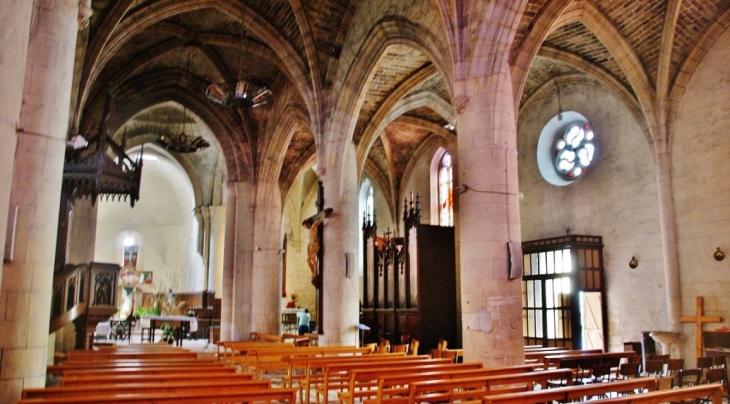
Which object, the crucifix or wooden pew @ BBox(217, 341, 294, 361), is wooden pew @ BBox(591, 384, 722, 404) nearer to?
wooden pew @ BBox(217, 341, 294, 361)

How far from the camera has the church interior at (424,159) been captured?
30.0ft

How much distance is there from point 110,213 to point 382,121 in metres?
21.5

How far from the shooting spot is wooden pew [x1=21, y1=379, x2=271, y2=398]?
4844mm

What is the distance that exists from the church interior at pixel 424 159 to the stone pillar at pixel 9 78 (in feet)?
9.55

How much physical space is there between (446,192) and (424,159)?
1.69 meters

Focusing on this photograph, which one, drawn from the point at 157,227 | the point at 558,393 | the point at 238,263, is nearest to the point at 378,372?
the point at 558,393

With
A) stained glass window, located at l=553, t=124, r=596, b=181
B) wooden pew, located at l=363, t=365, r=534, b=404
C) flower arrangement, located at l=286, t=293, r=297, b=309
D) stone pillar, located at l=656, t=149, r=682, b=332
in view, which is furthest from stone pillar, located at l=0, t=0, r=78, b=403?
flower arrangement, located at l=286, t=293, r=297, b=309

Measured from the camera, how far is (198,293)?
2719cm

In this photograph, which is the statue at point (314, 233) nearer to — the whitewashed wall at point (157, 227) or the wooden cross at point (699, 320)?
the wooden cross at point (699, 320)

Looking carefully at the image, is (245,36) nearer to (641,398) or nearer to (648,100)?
(648,100)

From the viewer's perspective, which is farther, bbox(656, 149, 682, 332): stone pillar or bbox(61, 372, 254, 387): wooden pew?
bbox(656, 149, 682, 332): stone pillar

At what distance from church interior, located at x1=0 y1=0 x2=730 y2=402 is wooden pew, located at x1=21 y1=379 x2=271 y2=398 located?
2.47ft

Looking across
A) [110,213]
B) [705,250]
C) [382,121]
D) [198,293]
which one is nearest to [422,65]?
[382,121]

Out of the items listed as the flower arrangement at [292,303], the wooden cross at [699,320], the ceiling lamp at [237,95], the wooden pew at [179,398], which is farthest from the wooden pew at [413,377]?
the flower arrangement at [292,303]
